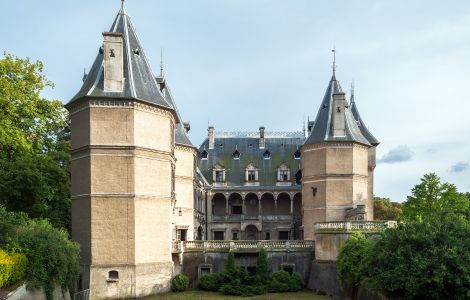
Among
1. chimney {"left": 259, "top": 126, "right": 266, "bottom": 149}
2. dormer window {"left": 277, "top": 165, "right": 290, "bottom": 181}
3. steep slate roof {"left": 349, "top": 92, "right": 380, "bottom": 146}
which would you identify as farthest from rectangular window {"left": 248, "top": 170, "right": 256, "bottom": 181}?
steep slate roof {"left": 349, "top": 92, "right": 380, "bottom": 146}

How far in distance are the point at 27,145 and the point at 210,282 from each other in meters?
15.7

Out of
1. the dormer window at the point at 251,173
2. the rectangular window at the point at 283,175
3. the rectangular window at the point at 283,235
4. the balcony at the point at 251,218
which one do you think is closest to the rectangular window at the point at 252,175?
the dormer window at the point at 251,173

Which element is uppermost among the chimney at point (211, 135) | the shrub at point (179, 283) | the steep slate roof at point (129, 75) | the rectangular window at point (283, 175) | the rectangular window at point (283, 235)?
the steep slate roof at point (129, 75)

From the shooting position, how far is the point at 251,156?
58.7 m

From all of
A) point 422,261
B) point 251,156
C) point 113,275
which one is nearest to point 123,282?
point 113,275

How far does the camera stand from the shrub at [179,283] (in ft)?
115

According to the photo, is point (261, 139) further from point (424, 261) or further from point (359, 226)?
point (424, 261)

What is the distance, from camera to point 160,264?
1335 inches

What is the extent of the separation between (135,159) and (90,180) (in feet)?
10.0

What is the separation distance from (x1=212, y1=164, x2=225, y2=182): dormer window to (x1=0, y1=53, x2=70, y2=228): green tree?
20.7 m

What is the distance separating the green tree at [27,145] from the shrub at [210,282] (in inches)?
459

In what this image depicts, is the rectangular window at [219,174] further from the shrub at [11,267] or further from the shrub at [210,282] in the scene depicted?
the shrub at [11,267]

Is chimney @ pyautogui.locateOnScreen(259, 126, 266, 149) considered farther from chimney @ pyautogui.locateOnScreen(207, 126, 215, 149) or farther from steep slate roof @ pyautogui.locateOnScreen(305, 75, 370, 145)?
steep slate roof @ pyautogui.locateOnScreen(305, 75, 370, 145)

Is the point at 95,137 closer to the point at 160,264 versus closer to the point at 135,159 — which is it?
the point at 135,159
